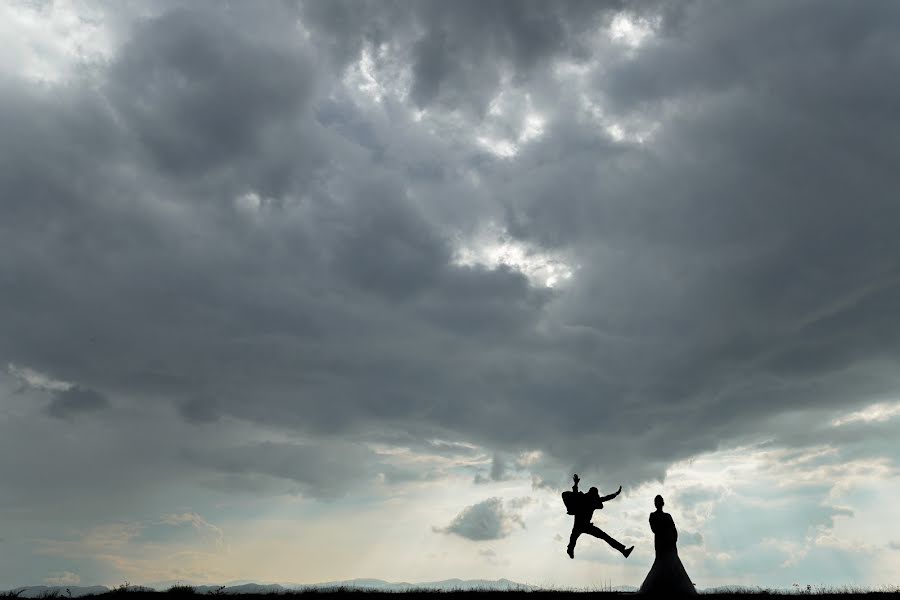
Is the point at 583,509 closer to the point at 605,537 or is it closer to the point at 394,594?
the point at 605,537

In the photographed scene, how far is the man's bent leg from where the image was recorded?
25906 millimetres

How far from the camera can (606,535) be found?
26.4m

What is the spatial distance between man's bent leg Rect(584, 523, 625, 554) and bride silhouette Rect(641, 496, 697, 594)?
4424 mm

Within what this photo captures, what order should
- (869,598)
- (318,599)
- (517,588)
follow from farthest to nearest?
(517,588), (318,599), (869,598)

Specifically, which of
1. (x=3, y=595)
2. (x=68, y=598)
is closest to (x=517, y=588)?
(x=68, y=598)

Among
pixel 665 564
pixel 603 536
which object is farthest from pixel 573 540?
pixel 665 564

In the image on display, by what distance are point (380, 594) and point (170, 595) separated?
686cm

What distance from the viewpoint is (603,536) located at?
26500 mm

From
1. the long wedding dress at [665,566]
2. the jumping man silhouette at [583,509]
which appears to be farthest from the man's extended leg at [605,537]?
the long wedding dress at [665,566]

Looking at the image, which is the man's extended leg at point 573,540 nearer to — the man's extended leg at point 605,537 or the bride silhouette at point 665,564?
the man's extended leg at point 605,537

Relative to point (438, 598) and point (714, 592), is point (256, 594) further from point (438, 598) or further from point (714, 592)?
point (714, 592)

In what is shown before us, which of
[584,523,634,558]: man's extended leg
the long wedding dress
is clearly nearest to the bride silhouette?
the long wedding dress

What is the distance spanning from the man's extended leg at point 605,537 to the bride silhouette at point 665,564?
13.5 ft

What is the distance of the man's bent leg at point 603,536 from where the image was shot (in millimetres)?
25906
